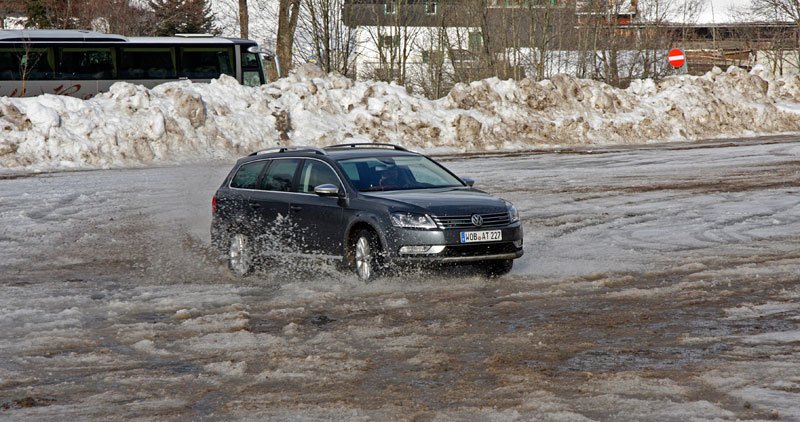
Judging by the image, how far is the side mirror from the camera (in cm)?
1162

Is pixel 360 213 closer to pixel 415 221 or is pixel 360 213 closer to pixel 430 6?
pixel 415 221

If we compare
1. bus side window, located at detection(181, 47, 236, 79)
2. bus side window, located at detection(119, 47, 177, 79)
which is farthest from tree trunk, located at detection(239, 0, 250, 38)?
bus side window, located at detection(119, 47, 177, 79)

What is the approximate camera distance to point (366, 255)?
1127 centimetres

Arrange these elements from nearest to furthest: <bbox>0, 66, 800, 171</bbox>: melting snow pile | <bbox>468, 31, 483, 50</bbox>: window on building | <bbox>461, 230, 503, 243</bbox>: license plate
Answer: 1. <bbox>461, 230, 503, 243</bbox>: license plate
2. <bbox>0, 66, 800, 171</bbox>: melting snow pile
3. <bbox>468, 31, 483, 50</bbox>: window on building

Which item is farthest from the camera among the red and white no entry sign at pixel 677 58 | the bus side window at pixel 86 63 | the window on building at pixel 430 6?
the window on building at pixel 430 6

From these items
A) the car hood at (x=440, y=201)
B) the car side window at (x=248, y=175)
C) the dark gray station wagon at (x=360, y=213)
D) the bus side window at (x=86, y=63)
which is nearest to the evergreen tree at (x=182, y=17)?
the bus side window at (x=86, y=63)

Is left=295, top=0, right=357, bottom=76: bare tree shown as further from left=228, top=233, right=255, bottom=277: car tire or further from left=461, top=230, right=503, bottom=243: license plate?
left=461, top=230, right=503, bottom=243: license plate

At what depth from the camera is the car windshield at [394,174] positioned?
11906 millimetres

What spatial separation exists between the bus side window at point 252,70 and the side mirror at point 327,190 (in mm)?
32238

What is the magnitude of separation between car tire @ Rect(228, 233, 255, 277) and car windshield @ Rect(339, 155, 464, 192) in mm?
1565

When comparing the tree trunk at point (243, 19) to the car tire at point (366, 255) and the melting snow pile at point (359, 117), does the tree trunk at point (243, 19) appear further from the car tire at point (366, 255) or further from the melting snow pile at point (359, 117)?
the car tire at point (366, 255)

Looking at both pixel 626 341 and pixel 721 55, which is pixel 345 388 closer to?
pixel 626 341

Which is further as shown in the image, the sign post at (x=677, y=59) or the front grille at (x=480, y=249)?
the sign post at (x=677, y=59)

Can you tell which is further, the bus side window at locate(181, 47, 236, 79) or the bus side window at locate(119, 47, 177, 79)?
the bus side window at locate(181, 47, 236, 79)
